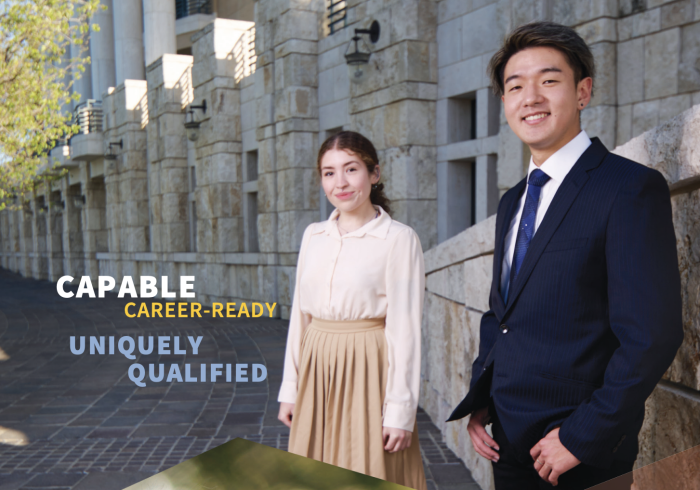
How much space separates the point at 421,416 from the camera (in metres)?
5.62

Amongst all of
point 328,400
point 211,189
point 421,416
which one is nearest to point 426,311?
point 421,416

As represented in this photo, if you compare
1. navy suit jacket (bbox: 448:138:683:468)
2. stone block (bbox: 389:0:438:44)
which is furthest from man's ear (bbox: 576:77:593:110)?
stone block (bbox: 389:0:438:44)

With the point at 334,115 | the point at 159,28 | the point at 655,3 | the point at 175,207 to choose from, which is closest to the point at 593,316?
the point at 655,3

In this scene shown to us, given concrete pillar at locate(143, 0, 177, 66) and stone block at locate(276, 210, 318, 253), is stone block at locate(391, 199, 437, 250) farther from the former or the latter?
concrete pillar at locate(143, 0, 177, 66)

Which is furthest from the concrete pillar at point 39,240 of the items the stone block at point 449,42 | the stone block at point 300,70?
the stone block at point 449,42

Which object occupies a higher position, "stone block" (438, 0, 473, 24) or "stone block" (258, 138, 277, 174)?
"stone block" (438, 0, 473, 24)

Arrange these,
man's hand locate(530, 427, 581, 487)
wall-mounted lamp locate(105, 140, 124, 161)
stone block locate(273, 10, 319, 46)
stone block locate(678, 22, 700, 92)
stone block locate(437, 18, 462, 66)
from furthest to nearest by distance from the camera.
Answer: wall-mounted lamp locate(105, 140, 124, 161)
stone block locate(273, 10, 319, 46)
stone block locate(437, 18, 462, 66)
stone block locate(678, 22, 700, 92)
man's hand locate(530, 427, 581, 487)

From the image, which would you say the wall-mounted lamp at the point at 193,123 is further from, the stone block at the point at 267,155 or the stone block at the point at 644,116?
the stone block at the point at 644,116

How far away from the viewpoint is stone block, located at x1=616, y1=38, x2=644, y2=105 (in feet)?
19.0

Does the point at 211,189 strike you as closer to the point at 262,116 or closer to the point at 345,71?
the point at 262,116

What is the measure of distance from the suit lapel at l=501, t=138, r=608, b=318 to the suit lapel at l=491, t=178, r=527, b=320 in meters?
0.16

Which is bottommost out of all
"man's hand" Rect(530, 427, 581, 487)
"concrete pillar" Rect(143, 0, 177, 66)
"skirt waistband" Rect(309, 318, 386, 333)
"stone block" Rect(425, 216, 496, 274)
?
"man's hand" Rect(530, 427, 581, 487)

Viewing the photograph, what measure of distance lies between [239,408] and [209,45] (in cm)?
1004

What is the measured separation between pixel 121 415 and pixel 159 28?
14.7 meters
